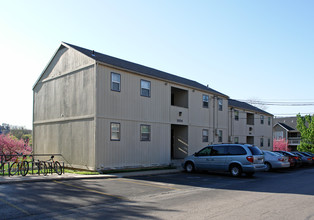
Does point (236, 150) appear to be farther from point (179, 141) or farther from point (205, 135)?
point (205, 135)

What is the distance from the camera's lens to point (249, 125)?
37.1 m

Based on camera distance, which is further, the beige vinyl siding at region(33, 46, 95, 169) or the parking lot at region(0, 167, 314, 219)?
the beige vinyl siding at region(33, 46, 95, 169)

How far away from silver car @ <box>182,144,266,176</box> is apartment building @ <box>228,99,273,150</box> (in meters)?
15.7

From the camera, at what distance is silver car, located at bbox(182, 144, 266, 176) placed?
16250mm

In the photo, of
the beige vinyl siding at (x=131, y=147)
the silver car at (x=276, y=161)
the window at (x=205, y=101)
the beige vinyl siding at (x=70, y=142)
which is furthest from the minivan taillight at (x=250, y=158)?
the window at (x=205, y=101)

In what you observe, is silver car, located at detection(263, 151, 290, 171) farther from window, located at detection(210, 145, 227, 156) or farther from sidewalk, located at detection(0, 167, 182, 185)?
sidewalk, located at detection(0, 167, 182, 185)

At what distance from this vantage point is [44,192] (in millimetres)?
10398

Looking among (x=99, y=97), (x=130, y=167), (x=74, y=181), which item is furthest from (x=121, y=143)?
(x=74, y=181)

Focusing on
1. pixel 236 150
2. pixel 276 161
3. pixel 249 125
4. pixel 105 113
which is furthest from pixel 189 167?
pixel 249 125

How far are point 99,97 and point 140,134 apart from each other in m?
4.04

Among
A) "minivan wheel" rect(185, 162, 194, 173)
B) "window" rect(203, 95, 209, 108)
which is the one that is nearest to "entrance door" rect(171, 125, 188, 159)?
"window" rect(203, 95, 209, 108)

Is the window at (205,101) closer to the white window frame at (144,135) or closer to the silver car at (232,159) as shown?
the white window frame at (144,135)

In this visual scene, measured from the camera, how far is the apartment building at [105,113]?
17.6m

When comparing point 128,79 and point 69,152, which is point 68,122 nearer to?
point 69,152
